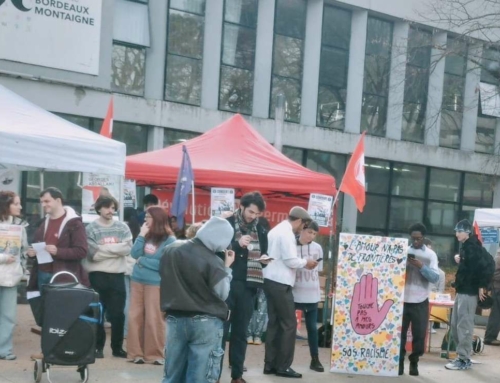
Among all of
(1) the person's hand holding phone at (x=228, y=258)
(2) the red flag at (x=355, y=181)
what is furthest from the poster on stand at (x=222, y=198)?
(1) the person's hand holding phone at (x=228, y=258)

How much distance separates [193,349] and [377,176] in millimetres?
19551

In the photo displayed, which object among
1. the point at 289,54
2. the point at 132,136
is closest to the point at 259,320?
the point at 132,136

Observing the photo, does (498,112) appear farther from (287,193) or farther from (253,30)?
(287,193)

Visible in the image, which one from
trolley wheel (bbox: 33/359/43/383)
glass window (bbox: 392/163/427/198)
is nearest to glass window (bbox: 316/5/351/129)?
glass window (bbox: 392/163/427/198)

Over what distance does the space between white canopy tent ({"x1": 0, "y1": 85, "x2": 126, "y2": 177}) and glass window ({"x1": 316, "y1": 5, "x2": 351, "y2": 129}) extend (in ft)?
47.4

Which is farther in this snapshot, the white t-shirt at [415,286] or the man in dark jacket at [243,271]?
the white t-shirt at [415,286]

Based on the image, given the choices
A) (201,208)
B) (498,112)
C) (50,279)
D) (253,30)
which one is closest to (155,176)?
(201,208)

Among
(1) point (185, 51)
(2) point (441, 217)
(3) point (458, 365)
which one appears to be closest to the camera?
(3) point (458, 365)

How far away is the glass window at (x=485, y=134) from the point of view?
93.6 feet

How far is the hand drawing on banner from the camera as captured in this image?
35.9ft

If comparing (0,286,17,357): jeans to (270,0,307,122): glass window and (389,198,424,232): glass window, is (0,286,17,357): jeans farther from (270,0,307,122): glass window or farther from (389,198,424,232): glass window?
(389,198,424,232): glass window

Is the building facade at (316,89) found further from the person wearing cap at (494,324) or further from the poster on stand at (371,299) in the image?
the poster on stand at (371,299)

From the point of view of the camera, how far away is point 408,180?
89.0 ft

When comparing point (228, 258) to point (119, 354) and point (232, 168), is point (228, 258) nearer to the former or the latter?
point (119, 354)
